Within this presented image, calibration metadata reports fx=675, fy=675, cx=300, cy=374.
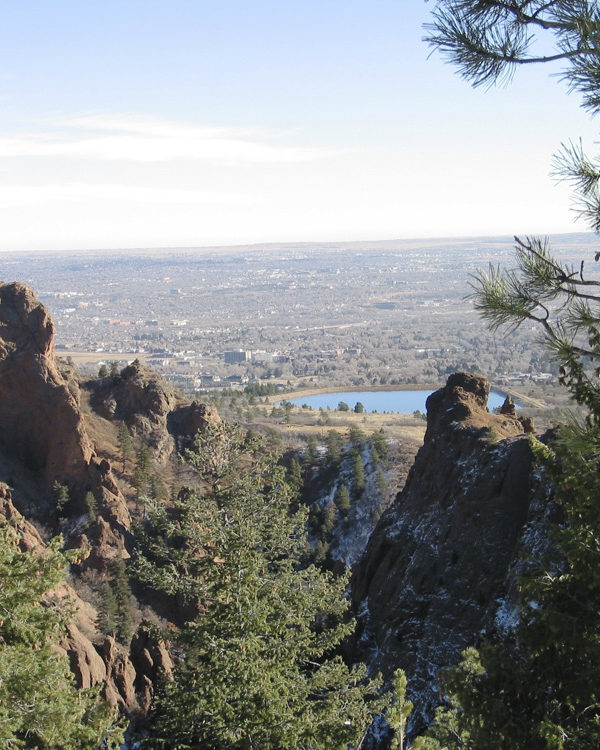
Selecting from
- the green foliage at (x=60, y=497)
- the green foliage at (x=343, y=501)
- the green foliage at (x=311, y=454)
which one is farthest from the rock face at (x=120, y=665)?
the green foliage at (x=311, y=454)

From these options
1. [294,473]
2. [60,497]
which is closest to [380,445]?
[294,473]

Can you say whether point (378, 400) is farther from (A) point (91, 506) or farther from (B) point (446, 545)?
(B) point (446, 545)

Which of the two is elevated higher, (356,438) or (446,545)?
(446,545)

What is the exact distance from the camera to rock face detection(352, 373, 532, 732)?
18.8 metres

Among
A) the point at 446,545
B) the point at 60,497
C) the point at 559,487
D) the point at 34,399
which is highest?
the point at 559,487

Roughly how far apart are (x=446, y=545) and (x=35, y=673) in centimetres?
1493

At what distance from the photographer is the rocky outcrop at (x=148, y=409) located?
4606 centimetres

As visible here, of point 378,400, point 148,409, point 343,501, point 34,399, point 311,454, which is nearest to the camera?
point 34,399

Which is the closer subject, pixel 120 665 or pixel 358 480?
pixel 120 665

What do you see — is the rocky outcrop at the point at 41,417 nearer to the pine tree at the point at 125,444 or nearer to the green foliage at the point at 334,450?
the pine tree at the point at 125,444

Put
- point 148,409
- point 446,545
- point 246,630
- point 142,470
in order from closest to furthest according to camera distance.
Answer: point 246,630 → point 446,545 → point 142,470 → point 148,409

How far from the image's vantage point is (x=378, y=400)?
12750 cm

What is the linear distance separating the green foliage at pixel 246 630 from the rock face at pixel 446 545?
5102 mm

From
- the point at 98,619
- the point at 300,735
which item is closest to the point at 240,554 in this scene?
the point at 300,735
